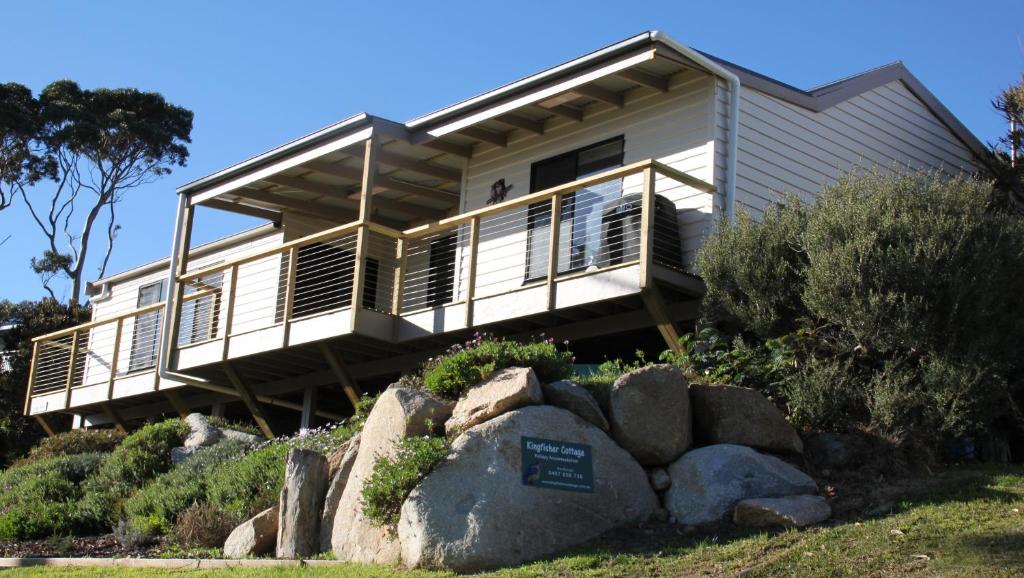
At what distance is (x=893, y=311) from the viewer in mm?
A: 11859

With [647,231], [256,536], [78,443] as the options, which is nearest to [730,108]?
[647,231]

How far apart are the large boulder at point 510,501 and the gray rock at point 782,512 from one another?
942 mm

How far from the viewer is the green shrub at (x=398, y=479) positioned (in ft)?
35.2

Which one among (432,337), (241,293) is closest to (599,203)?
(432,337)

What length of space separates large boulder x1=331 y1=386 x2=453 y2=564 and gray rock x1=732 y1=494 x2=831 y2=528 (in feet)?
9.93

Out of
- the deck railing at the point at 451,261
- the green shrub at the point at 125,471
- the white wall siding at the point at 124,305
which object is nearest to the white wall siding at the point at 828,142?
the deck railing at the point at 451,261

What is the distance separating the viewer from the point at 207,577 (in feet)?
35.8

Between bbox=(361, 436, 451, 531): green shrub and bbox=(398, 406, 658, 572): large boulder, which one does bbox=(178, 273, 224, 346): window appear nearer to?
bbox=(361, 436, 451, 531): green shrub

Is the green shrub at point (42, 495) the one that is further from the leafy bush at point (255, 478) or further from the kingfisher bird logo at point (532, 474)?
the kingfisher bird logo at point (532, 474)

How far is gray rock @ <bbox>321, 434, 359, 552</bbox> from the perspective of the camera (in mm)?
11852

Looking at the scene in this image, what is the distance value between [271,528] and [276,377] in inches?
291

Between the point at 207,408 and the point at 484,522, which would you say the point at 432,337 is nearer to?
the point at 484,522

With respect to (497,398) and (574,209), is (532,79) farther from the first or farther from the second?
(497,398)

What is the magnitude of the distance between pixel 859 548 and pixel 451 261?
1188cm
